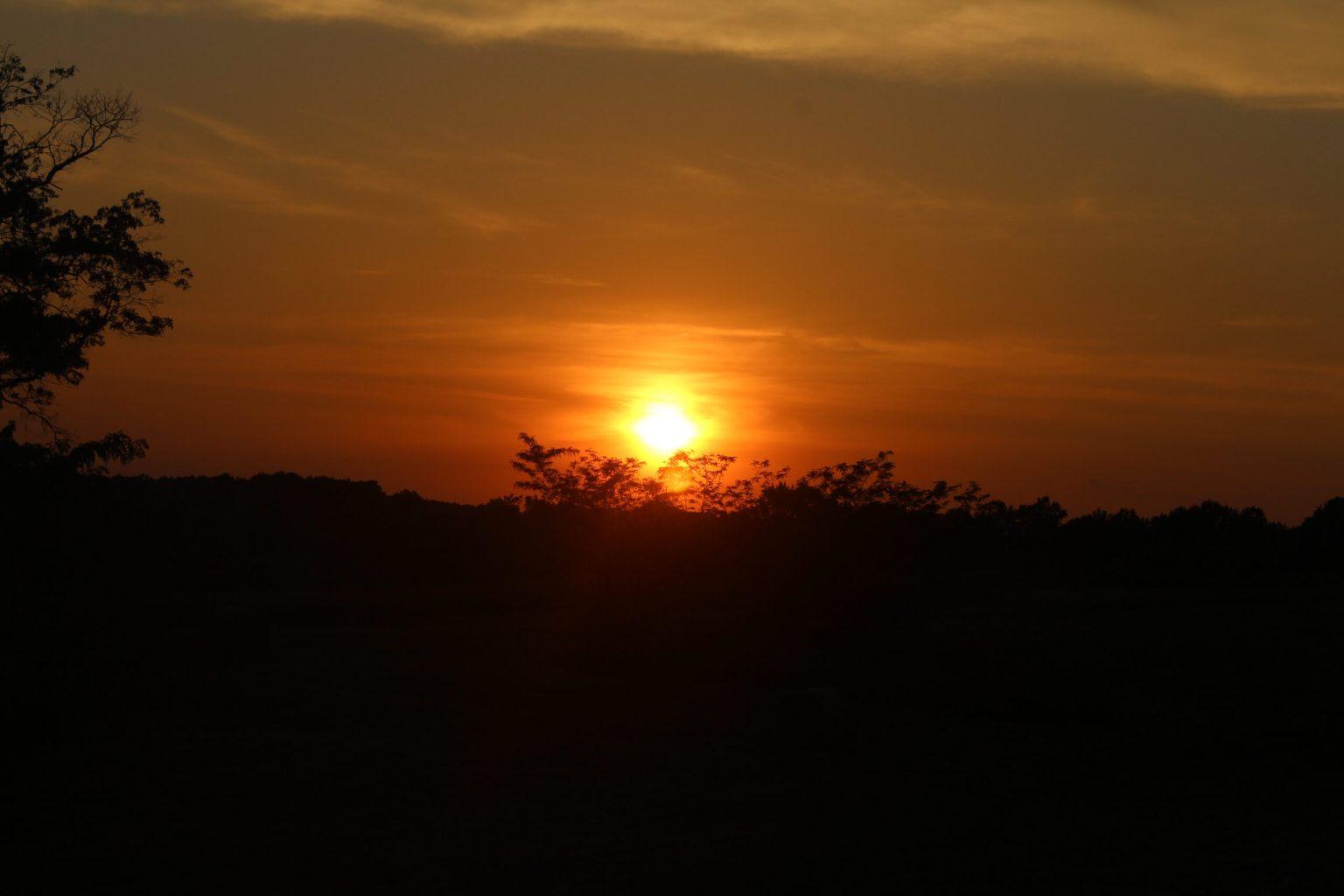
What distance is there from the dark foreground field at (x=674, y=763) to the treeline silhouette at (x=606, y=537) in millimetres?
2457

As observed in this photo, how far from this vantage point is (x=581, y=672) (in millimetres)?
27797

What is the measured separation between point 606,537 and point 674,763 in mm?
29904

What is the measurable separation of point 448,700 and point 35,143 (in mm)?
15854

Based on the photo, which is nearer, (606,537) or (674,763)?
(674,763)

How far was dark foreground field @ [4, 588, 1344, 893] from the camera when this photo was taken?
11.2m

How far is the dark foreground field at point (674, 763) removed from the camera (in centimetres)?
1123

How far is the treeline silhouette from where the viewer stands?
31297mm

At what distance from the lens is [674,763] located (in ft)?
54.4

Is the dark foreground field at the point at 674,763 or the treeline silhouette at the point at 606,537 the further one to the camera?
the treeline silhouette at the point at 606,537

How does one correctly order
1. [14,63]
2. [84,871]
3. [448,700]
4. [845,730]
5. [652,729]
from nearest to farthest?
[84,871] < [845,730] < [652,729] < [448,700] < [14,63]

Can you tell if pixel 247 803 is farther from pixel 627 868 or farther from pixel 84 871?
pixel 627 868

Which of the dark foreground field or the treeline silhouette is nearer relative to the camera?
the dark foreground field

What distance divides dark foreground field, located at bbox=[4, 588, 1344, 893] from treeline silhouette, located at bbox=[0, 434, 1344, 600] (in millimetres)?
2457

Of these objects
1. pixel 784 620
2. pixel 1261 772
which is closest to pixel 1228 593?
pixel 784 620
